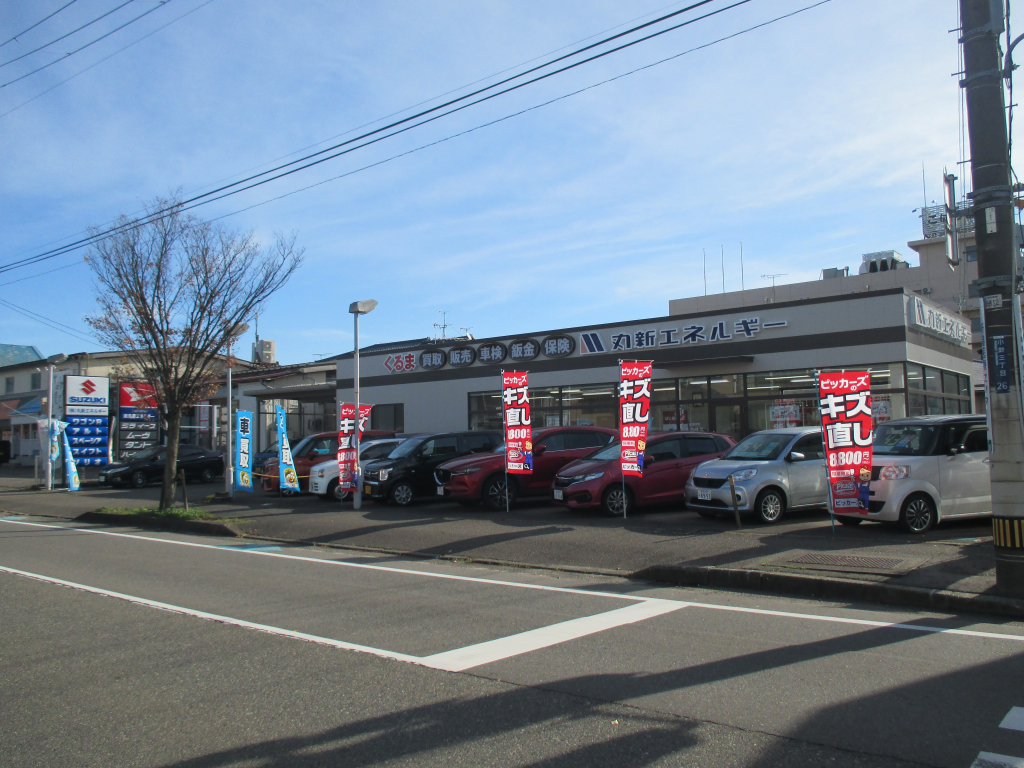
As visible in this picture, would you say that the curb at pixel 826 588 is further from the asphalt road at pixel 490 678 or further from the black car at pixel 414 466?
the black car at pixel 414 466

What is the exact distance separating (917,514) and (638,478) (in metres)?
4.72

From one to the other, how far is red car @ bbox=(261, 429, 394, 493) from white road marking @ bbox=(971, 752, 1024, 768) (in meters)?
18.2

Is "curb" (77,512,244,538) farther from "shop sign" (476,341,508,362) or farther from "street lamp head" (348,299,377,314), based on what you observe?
"shop sign" (476,341,508,362)

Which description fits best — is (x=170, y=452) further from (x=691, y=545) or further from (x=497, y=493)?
(x=691, y=545)

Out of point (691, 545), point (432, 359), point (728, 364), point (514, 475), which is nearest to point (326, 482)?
point (514, 475)

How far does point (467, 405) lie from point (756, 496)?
16125mm

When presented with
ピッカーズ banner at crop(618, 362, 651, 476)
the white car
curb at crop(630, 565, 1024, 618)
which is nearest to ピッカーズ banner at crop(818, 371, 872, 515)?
curb at crop(630, 565, 1024, 618)

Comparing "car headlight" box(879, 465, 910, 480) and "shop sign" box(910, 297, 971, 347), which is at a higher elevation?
"shop sign" box(910, 297, 971, 347)

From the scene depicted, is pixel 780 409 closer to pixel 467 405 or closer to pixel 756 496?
pixel 756 496

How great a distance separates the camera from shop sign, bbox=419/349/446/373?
28.1 m

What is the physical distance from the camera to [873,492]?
10.8m

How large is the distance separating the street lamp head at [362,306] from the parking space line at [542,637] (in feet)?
34.5

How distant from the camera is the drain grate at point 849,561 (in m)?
8.65

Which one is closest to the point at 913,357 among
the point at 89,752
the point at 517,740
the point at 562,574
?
the point at 562,574
